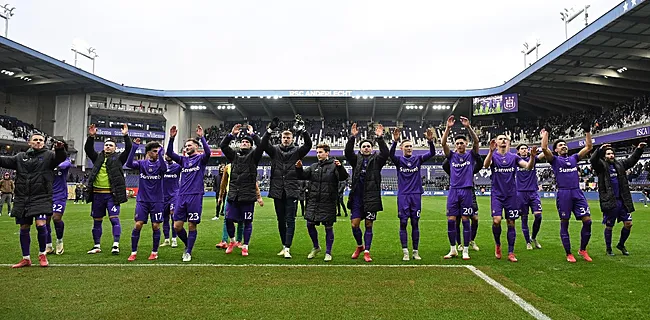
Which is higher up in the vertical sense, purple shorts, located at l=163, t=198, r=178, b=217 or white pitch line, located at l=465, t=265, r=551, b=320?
purple shorts, located at l=163, t=198, r=178, b=217

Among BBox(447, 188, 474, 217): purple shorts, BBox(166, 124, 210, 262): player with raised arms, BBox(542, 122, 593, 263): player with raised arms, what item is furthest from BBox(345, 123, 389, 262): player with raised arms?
BBox(542, 122, 593, 263): player with raised arms

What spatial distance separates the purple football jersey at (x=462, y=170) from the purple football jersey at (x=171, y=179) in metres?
5.51

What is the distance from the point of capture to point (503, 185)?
25.3 feet

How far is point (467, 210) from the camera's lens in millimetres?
7414

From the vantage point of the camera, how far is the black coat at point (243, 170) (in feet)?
24.8

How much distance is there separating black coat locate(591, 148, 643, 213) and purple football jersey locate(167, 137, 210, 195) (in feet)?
24.7

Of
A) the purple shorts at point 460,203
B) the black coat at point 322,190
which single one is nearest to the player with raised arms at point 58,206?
the black coat at point 322,190

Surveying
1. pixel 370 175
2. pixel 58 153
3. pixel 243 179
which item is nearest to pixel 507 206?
pixel 370 175

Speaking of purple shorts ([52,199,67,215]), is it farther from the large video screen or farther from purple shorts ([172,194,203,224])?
the large video screen

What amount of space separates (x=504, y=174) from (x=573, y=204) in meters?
1.33

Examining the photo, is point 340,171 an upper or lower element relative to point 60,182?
upper

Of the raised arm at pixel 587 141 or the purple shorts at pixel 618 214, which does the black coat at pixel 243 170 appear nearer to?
the raised arm at pixel 587 141

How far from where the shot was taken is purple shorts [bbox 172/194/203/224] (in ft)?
23.5

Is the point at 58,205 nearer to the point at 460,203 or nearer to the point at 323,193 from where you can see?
the point at 323,193
